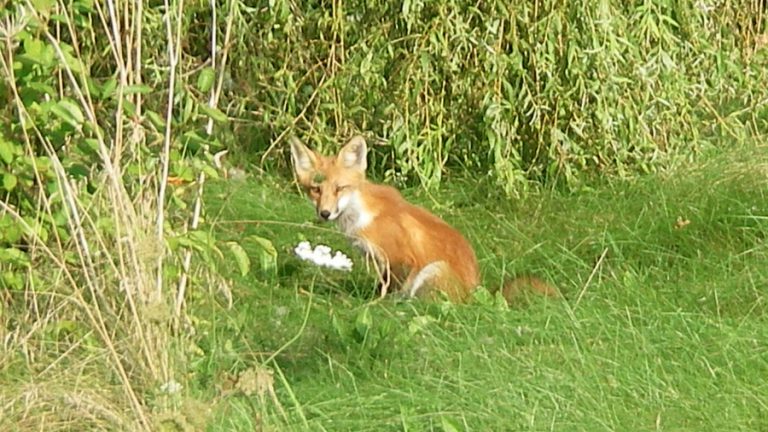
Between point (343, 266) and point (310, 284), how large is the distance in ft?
1.17

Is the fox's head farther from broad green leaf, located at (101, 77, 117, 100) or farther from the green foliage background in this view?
broad green leaf, located at (101, 77, 117, 100)

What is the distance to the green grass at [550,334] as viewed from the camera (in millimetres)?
4457

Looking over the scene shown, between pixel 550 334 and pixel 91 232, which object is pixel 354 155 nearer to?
pixel 550 334

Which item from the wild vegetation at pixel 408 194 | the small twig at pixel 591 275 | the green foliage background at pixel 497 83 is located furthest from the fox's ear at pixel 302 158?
the small twig at pixel 591 275

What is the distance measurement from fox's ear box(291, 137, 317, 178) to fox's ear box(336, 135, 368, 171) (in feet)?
0.41

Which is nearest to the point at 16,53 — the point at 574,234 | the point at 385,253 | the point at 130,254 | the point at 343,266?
the point at 130,254

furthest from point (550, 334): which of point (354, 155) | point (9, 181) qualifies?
point (354, 155)

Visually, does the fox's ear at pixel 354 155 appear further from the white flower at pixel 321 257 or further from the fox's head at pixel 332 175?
the white flower at pixel 321 257

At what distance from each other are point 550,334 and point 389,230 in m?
Answer: 1.53

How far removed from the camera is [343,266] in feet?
19.0

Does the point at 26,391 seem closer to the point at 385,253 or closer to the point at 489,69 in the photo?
the point at 385,253

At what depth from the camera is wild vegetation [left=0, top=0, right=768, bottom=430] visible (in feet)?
14.6

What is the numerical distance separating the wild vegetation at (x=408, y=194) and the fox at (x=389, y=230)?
0.23 meters

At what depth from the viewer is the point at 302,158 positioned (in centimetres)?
684
